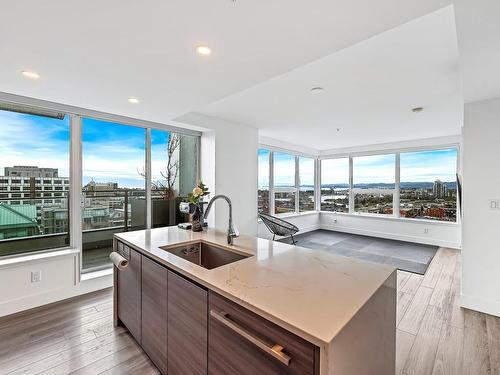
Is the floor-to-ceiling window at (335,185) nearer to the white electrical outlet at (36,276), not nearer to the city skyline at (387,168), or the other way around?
the city skyline at (387,168)

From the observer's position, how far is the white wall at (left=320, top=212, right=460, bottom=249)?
5.50m

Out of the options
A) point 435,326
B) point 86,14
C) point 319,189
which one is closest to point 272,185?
point 319,189

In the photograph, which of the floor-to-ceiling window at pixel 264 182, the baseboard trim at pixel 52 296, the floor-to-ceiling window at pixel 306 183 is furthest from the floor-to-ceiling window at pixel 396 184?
the baseboard trim at pixel 52 296

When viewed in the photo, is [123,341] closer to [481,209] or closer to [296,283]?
[296,283]

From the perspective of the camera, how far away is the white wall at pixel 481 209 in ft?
8.62

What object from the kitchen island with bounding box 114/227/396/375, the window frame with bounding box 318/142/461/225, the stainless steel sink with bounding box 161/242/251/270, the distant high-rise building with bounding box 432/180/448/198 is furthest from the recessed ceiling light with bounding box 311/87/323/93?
the distant high-rise building with bounding box 432/180/448/198

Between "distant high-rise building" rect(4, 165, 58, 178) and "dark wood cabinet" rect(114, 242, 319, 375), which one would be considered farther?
"distant high-rise building" rect(4, 165, 58, 178)

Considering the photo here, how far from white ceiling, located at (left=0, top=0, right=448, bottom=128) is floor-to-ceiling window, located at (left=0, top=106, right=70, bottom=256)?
589 mm

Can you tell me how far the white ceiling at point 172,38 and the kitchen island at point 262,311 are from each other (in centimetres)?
145

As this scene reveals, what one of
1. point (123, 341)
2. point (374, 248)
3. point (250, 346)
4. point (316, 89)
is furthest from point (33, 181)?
point (374, 248)

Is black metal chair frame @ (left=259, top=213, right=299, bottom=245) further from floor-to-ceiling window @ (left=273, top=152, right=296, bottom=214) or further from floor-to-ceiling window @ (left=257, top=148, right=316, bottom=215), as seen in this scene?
floor-to-ceiling window @ (left=273, top=152, right=296, bottom=214)

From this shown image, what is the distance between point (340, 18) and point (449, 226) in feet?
19.8

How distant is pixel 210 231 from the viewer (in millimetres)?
2504

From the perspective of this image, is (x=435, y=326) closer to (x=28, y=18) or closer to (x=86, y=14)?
(x=86, y=14)
